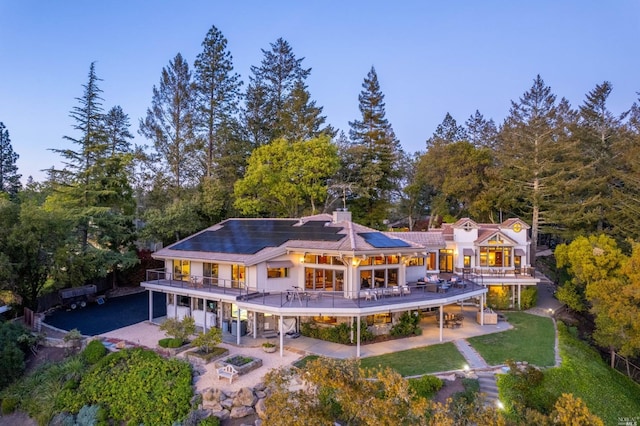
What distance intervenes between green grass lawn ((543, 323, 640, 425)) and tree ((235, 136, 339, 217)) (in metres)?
20.5

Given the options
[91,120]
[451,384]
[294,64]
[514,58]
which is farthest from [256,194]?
[514,58]

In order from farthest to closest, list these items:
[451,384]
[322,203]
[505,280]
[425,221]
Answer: [425,221] < [322,203] < [505,280] < [451,384]

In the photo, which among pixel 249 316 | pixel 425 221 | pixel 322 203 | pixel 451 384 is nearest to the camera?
pixel 451 384

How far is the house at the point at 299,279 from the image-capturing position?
17.8m

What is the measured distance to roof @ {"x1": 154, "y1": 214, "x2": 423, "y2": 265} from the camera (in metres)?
19.1

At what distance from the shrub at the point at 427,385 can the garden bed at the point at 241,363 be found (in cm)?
620

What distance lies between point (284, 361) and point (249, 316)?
4791 millimetres

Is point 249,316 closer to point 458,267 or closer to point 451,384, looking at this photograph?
point 451,384

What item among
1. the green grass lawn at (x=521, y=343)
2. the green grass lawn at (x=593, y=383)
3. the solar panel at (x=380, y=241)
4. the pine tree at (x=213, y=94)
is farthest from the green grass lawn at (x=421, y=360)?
the pine tree at (x=213, y=94)

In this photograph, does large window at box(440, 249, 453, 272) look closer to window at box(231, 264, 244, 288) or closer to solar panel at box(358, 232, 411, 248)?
solar panel at box(358, 232, 411, 248)

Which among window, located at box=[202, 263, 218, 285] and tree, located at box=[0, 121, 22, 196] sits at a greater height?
tree, located at box=[0, 121, 22, 196]

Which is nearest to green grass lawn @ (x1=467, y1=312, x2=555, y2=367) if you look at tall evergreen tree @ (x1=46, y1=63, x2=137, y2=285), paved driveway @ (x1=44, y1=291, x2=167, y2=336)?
paved driveway @ (x1=44, y1=291, x2=167, y2=336)

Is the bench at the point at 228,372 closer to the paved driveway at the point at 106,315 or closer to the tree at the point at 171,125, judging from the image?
the paved driveway at the point at 106,315

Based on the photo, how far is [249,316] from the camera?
19.8m
